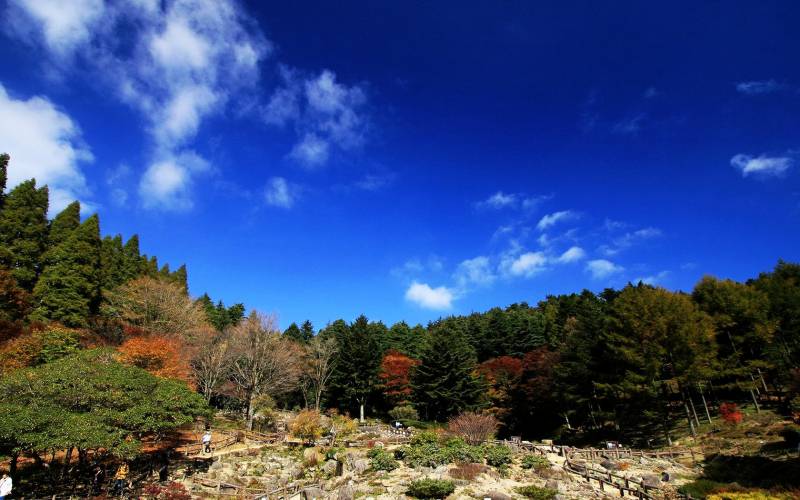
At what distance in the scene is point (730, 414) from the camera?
31281 mm

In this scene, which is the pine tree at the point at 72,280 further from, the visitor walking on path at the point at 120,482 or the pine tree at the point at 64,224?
the visitor walking on path at the point at 120,482

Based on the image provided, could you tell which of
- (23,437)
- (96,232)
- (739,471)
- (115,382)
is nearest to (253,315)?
(96,232)

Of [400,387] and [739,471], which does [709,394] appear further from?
[400,387]

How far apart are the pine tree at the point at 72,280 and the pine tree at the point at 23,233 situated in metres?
1.41

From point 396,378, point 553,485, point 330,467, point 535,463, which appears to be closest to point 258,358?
point 396,378

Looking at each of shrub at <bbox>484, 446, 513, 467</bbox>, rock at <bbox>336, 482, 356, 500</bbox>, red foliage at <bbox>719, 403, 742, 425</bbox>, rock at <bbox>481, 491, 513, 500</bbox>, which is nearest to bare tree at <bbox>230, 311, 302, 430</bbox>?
rock at <bbox>336, 482, 356, 500</bbox>

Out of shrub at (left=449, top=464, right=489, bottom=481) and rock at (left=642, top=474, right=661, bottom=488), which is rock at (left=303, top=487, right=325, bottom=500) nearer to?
shrub at (left=449, top=464, right=489, bottom=481)

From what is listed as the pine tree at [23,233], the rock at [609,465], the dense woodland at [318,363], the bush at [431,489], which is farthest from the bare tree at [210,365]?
the rock at [609,465]

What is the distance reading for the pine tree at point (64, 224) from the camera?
4203 centimetres

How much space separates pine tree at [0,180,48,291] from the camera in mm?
35906

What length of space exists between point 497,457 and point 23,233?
46.1 meters

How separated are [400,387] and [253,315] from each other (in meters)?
21.5

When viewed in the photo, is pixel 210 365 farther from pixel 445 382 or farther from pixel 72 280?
pixel 445 382

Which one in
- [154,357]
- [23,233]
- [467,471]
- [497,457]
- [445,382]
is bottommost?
[467,471]
